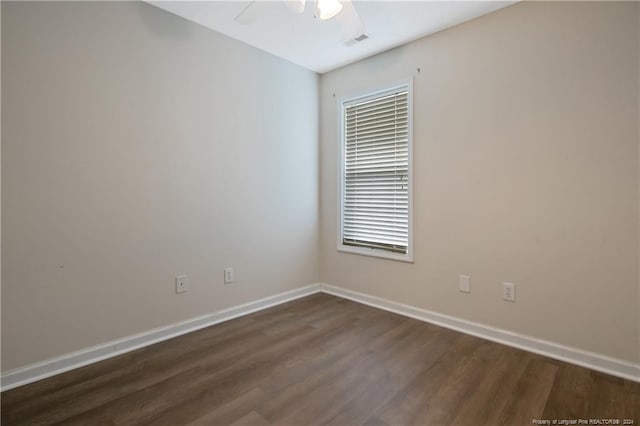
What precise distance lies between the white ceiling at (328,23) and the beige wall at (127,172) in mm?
168

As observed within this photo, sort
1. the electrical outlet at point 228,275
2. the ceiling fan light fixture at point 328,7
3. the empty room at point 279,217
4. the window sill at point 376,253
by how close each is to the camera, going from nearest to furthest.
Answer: the ceiling fan light fixture at point 328,7 → the empty room at point 279,217 → the electrical outlet at point 228,275 → the window sill at point 376,253

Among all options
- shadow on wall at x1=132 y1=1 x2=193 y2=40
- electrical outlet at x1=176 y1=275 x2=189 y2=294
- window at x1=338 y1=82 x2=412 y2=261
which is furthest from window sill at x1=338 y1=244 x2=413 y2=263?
shadow on wall at x1=132 y1=1 x2=193 y2=40

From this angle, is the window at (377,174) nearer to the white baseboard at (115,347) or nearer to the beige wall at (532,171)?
the beige wall at (532,171)

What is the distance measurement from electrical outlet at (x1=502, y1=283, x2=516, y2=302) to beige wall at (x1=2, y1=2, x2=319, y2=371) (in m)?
1.98

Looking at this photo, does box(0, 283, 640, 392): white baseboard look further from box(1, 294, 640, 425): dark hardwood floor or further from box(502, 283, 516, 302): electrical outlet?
box(502, 283, 516, 302): electrical outlet

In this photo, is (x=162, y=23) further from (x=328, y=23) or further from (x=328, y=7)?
(x=328, y=7)

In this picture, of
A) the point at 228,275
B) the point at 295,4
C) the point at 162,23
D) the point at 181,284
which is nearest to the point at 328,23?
the point at 295,4

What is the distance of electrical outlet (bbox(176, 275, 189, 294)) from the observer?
2.51 meters

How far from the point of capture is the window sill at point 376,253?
2.93 meters

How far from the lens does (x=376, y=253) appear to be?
3156 millimetres

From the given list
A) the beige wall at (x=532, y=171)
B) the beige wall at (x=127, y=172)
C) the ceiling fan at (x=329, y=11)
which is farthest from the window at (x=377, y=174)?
the ceiling fan at (x=329, y=11)

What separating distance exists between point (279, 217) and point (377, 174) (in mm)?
1063

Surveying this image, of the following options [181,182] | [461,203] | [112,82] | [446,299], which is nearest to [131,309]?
[181,182]

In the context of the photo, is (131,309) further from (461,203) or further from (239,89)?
(461,203)
